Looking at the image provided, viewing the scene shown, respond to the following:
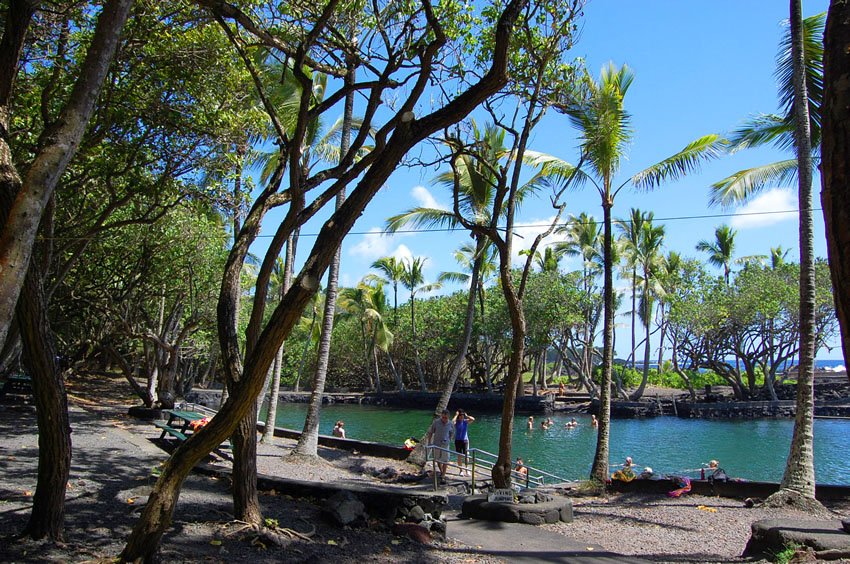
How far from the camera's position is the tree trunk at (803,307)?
1040 cm

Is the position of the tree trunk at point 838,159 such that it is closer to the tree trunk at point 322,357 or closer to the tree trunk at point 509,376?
the tree trunk at point 509,376

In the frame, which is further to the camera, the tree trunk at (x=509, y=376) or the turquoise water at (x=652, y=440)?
the turquoise water at (x=652, y=440)

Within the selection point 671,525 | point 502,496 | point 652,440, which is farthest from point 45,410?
point 652,440

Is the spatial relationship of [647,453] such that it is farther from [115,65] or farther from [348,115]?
[115,65]

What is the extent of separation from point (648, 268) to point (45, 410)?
4320cm

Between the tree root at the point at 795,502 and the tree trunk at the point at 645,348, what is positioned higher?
the tree trunk at the point at 645,348

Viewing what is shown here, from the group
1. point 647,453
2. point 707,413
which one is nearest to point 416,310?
point 707,413

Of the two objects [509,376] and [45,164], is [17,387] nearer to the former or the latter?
[509,376]

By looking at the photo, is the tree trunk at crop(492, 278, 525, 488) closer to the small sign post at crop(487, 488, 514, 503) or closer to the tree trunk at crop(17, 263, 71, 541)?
the small sign post at crop(487, 488, 514, 503)

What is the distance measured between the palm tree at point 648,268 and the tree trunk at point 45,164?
39.6 metres

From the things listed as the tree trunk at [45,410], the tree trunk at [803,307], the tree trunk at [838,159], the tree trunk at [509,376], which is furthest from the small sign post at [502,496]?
the tree trunk at [838,159]

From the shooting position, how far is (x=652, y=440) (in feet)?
95.8

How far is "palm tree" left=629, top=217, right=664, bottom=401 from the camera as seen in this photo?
4272 cm

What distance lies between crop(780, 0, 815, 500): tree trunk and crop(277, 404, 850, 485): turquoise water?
285 inches
